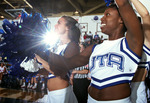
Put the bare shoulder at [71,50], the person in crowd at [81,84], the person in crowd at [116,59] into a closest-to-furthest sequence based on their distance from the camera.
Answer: the person in crowd at [116,59]
the bare shoulder at [71,50]
the person in crowd at [81,84]

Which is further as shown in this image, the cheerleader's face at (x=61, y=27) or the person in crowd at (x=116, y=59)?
the cheerleader's face at (x=61, y=27)

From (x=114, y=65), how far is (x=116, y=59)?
43 millimetres

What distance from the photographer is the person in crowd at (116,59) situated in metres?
0.85

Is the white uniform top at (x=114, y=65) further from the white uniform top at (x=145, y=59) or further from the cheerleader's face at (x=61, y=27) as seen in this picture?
the cheerleader's face at (x=61, y=27)

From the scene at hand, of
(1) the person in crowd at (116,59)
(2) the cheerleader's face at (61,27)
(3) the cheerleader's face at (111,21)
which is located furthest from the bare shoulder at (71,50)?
(3) the cheerleader's face at (111,21)

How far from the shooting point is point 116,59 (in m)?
0.93

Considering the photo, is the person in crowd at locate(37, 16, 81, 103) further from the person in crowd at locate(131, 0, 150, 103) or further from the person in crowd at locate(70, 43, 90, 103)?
the person in crowd at locate(70, 43, 90, 103)

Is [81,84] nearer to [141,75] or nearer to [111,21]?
[141,75]

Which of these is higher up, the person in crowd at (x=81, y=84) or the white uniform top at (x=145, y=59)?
the white uniform top at (x=145, y=59)

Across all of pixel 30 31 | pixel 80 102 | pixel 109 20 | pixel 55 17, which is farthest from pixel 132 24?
pixel 55 17

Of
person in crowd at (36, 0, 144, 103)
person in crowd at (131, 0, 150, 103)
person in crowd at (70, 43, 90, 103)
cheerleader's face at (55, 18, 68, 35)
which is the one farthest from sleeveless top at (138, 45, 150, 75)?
person in crowd at (70, 43, 90, 103)

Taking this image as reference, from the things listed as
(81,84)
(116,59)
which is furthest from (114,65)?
(81,84)

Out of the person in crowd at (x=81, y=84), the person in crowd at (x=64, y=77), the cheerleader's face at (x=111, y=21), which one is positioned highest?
the cheerleader's face at (x=111, y=21)

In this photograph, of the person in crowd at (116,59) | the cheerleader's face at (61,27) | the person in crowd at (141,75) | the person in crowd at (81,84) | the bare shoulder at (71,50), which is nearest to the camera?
the person in crowd at (116,59)
